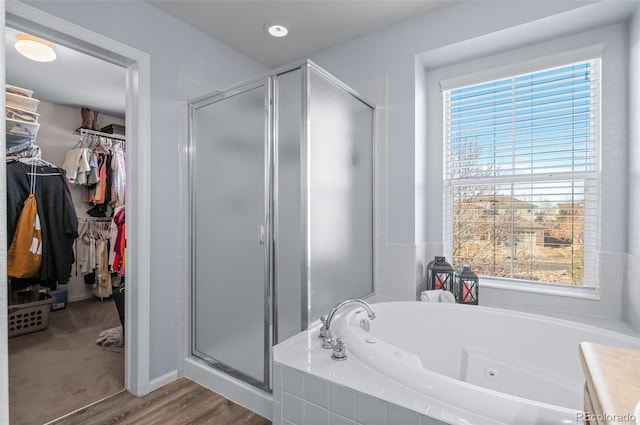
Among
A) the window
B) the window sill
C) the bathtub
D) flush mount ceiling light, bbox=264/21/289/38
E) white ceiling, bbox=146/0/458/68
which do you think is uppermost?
white ceiling, bbox=146/0/458/68

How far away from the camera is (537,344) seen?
1.64 metres

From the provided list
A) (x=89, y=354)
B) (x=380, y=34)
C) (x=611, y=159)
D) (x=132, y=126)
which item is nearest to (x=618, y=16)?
(x=611, y=159)

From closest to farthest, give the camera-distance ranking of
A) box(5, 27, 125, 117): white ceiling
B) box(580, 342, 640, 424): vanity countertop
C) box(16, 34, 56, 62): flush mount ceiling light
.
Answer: box(580, 342, 640, 424): vanity countertop → box(16, 34, 56, 62): flush mount ceiling light → box(5, 27, 125, 117): white ceiling

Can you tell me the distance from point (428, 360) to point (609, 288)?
3.73 feet

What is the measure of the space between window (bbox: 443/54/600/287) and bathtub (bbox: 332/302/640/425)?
608 mm

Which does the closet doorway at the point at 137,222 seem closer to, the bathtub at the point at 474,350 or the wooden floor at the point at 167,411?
the wooden floor at the point at 167,411

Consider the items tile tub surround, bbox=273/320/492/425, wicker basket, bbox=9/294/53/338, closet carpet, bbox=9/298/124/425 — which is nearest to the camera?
tile tub surround, bbox=273/320/492/425

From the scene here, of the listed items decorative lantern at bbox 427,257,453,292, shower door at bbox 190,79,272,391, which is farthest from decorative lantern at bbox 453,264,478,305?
shower door at bbox 190,79,272,391

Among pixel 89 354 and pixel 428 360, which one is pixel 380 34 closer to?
pixel 428 360

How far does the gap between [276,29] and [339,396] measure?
7.52 feet

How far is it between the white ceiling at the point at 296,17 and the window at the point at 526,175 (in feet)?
2.15

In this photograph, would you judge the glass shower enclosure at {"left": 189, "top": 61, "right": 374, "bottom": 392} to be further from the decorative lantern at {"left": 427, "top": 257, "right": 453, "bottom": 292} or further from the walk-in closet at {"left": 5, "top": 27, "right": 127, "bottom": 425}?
the walk-in closet at {"left": 5, "top": 27, "right": 127, "bottom": 425}

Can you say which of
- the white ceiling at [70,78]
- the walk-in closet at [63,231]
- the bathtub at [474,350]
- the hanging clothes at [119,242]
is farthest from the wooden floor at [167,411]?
the white ceiling at [70,78]

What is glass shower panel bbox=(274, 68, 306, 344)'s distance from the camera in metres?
1.73
